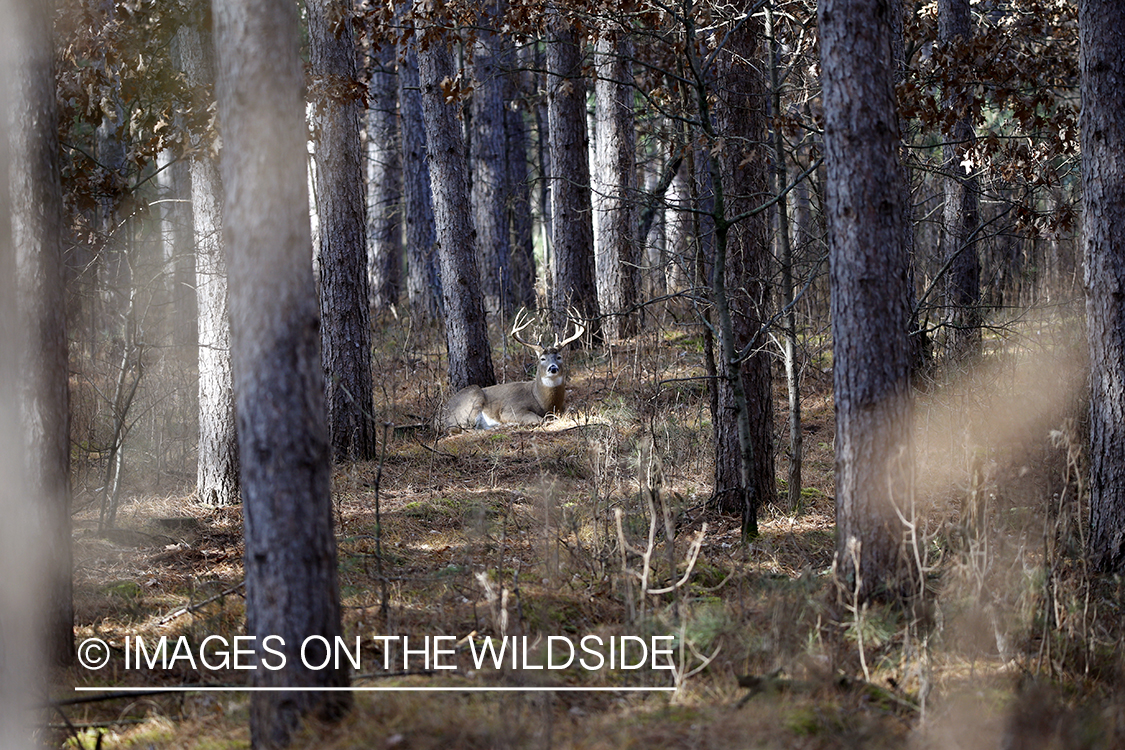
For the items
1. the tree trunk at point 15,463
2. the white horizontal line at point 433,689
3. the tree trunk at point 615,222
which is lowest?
the white horizontal line at point 433,689

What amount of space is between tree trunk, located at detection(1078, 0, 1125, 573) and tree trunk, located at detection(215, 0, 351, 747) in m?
4.96

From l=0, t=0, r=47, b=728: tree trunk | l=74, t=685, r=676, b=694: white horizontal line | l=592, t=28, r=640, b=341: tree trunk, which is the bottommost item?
l=74, t=685, r=676, b=694: white horizontal line

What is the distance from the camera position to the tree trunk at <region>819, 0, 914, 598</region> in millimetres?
5008

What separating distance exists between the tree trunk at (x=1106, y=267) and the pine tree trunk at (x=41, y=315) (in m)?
6.24

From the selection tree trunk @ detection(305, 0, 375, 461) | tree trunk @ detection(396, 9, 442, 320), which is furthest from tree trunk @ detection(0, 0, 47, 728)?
tree trunk @ detection(396, 9, 442, 320)

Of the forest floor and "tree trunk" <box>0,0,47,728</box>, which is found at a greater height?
"tree trunk" <box>0,0,47,728</box>

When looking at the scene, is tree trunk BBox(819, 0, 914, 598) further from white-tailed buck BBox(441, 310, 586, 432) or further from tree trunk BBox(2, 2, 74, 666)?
white-tailed buck BBox(441, 310, 586, 432)

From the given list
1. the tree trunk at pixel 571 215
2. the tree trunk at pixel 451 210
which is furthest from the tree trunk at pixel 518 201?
the tree trunk at pixel 451 210

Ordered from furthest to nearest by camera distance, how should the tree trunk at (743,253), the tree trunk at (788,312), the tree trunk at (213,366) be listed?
1. the tree trunk at (213,366)
2. the tree trunk at (743,253)
3. the tree trunk at (788,312)

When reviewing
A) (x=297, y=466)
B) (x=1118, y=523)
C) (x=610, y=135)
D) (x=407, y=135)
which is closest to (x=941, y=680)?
(x=1118, y=523)

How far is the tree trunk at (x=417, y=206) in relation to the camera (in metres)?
18.3

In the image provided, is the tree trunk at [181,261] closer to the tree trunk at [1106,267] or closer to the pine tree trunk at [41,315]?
the pine tree trunk at [41,315]

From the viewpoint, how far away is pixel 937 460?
841 cm

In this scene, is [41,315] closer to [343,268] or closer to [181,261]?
[343,268]
